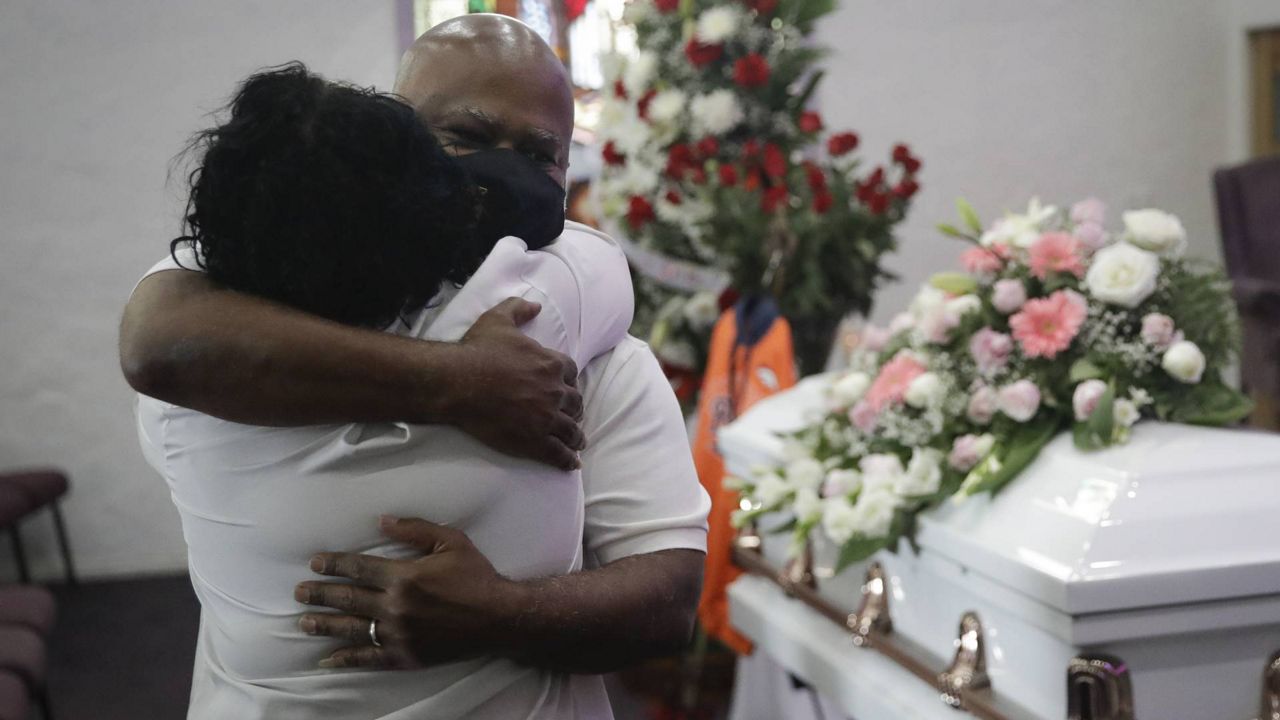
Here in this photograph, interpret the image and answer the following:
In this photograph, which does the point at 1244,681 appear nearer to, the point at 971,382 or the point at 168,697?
the point at 971,382

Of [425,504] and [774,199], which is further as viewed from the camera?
[774,199]

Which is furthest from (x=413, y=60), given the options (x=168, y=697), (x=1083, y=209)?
(x=168, y=697)

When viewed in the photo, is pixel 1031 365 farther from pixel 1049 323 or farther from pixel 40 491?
pixel 40 491

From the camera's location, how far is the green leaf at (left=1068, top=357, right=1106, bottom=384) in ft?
6.55

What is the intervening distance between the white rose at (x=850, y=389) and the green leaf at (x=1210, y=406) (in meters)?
0.62

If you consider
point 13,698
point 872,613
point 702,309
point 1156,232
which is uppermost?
point 1156,232

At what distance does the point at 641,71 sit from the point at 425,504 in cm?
340

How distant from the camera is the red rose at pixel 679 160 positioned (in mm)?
3947

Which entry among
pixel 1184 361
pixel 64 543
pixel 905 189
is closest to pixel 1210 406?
pixel 1184 361

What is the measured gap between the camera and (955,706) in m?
1.90

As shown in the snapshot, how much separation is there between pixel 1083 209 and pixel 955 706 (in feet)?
3.08

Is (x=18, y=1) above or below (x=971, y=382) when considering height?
above

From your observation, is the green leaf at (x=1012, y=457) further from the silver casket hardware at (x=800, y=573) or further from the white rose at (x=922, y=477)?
the silver casket hardware at (x=800, y=573)

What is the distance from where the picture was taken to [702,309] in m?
4.11
